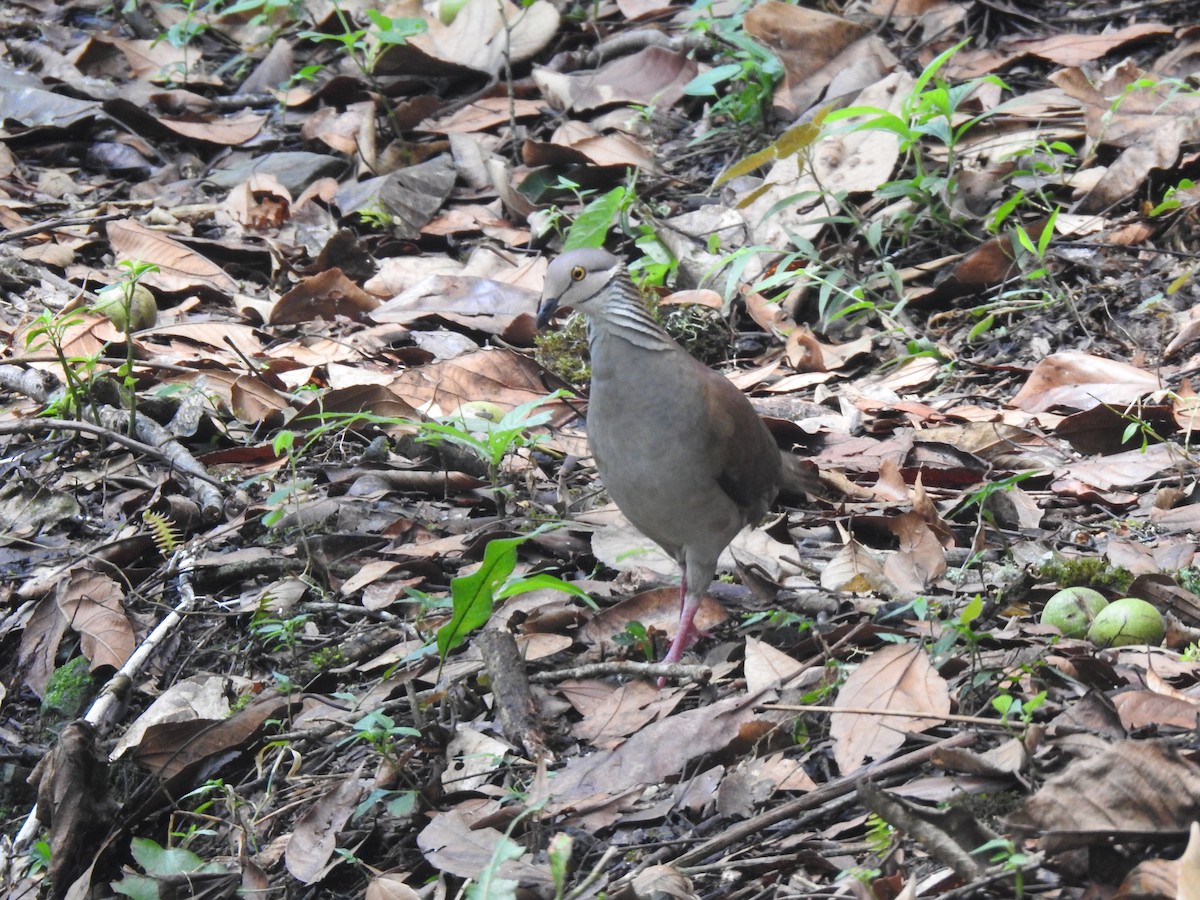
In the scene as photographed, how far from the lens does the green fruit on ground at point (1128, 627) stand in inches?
135

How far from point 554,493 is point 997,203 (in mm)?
3042

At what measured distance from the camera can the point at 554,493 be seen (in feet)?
16.9

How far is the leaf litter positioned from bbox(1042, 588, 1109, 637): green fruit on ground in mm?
52

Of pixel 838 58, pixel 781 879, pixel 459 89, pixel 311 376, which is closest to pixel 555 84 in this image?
pixel 459 89

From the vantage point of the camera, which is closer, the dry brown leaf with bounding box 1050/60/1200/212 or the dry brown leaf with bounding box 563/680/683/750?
the dry brown leaf with bounding box 563/680/683/750

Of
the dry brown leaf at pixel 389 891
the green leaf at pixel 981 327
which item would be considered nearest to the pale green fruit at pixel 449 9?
the green leaf at pixel 981 327

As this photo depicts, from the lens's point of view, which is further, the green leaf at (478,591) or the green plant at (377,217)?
the green plant at (377,217)

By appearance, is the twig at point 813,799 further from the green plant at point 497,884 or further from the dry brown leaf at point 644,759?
the green plant at point 497,884

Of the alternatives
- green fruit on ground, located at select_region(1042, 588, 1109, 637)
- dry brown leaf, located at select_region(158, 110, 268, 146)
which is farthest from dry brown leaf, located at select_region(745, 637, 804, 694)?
dry brown leaf, located at select_region(158, 110, 268, 146)

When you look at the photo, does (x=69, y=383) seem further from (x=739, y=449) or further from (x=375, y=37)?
(x=375, y=37)

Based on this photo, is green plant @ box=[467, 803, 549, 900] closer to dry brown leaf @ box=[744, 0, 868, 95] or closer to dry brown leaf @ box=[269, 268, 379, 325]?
dry brown leaf @ box=[269, 268, 379, 325]

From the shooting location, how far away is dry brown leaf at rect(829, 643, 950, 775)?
3066mm

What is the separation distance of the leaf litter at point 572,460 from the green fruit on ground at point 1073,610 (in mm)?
52

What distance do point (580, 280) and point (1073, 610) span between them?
189cm
